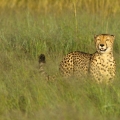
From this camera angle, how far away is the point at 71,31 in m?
5.46

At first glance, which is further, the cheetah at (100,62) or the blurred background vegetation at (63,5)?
the blurred background vegetation at (63,5)

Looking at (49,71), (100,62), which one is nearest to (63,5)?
(49,71)

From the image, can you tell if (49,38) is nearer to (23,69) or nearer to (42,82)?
(23,69)

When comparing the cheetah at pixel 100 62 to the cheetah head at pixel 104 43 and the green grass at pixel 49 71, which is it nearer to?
the cheetah head at pixel 104 43

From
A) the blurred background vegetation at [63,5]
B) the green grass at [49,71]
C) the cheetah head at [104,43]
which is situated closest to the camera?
the green grass at [49,71]

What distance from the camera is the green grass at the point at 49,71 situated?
293 cm

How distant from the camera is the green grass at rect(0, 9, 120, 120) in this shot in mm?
2926

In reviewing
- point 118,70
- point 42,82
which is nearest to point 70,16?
point 118,70

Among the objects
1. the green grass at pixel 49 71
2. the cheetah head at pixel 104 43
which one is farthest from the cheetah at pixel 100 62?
the green grass at pixel 49 71

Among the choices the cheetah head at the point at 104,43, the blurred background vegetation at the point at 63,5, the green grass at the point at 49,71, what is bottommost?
the green grass at the point at 49,71

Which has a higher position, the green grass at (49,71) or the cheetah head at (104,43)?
the cheetah head at (104,43)

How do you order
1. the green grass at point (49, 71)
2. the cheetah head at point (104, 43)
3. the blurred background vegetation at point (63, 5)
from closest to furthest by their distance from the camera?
the green grass at point (49, 71), the cheetah head at point (104, 43), the blurred background vegetation at point (63, 5)

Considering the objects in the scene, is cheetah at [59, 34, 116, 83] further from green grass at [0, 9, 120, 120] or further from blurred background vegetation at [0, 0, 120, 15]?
blurred background vegetation at [0, 0, 120, 15]

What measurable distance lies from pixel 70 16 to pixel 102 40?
2.08m
